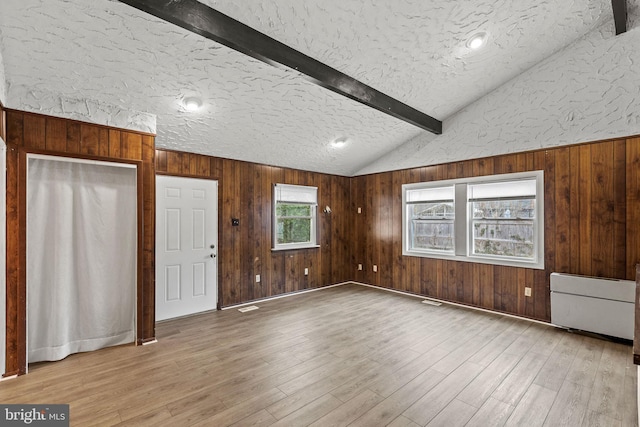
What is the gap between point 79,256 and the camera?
3.00 meters

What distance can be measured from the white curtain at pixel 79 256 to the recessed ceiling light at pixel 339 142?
287 cm

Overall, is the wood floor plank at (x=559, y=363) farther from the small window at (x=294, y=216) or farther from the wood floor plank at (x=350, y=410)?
the small window at (x=294, y=216)

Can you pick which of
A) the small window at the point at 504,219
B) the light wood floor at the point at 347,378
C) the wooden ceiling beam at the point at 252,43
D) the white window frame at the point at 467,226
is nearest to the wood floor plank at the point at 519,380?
the light wood floor at the point at 347,378

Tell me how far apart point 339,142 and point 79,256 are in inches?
146

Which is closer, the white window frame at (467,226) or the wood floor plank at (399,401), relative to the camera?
the wood floor plank at (399,401)

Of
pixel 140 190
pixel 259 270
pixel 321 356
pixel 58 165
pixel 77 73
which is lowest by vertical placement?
pixel 321 356

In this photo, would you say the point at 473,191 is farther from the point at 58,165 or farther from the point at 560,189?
the point at 58,165

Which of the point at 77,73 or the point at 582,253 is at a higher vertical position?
the point at 77,73

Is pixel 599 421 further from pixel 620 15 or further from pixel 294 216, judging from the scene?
pixel 294 216

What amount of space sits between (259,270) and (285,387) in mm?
2698

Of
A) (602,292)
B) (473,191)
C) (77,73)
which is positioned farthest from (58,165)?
(602,292)

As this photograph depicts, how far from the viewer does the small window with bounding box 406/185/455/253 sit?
4.93 meters

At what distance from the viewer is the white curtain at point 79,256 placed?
2.79 meters

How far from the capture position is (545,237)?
384 centimetres
